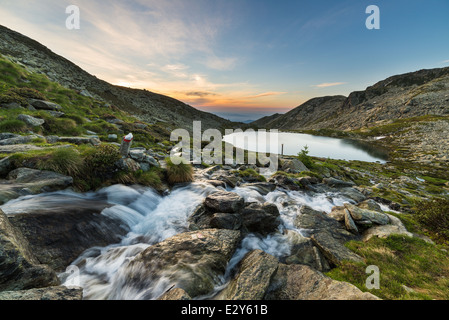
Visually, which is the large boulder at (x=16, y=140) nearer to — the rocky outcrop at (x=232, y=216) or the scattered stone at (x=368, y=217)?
the rocky outcrop at (x=232, y=216)

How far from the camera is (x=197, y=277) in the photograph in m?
4.82

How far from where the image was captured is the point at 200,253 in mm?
5668

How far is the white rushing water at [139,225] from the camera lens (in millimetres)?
4957

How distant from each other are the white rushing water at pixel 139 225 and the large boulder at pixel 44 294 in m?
1.21

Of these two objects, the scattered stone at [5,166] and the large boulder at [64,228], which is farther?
the scattered stone at [5,166]

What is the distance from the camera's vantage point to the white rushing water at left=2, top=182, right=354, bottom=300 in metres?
4.96

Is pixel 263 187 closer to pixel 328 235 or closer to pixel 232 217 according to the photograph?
Result: pixel 328 235

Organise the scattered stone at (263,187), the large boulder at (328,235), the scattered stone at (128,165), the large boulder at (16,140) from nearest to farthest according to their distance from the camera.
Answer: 1. the large boulder at (328,235)
2. the large boulder at (16,140)
3. the scattered stone at (128,165)
4. the scattered stone at (263,187)

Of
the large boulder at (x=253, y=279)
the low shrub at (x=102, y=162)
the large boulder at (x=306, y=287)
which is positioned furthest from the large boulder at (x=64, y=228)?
the large boulder at (x=306, y=287)

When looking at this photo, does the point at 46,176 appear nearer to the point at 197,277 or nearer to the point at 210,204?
the point at 210,204

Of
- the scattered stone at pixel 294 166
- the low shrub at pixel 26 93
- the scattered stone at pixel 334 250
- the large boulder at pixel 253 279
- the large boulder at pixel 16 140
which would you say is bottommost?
the scattered stone at pixel 334 250

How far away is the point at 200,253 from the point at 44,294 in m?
3.68

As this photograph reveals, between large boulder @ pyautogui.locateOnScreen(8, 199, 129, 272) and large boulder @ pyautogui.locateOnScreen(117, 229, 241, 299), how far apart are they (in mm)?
1967
